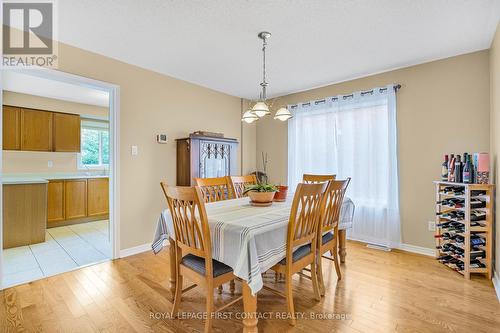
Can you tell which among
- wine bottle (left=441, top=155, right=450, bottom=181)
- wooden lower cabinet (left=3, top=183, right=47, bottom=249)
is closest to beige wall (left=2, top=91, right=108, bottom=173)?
wooden lower cabinet (left=3, top=183, right=47, bottom=249)

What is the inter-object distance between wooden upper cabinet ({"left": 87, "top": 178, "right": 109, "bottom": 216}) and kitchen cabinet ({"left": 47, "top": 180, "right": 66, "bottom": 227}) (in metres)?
0.43

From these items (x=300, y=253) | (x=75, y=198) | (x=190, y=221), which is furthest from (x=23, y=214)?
(x=300, y=253)

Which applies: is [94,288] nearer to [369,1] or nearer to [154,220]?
[154,220]

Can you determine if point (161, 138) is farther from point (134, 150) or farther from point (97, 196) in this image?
point (97, 196)

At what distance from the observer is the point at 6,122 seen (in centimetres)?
405

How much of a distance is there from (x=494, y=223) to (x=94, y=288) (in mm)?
3882

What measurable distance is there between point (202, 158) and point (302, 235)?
2.08 meters

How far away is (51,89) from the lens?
409cm

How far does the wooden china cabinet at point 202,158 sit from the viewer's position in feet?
11.1

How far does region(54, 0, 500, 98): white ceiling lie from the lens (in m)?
1.98

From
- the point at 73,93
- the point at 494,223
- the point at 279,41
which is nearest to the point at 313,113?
the point at 279,41

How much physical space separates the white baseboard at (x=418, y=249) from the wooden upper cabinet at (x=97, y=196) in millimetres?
5198

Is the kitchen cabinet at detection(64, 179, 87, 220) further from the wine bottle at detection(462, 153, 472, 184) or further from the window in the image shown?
the wine bottle at detection(462, 153, 472, 184)

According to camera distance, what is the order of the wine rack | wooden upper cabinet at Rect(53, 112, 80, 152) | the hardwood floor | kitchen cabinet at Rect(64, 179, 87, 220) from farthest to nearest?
1. wooden upper cabinet at Rect(53, 112, 80, 152)
2. kitchen cabinet at Rect(64, 179, 87, 220)
3. the wine rack
4. the hardwood floor
